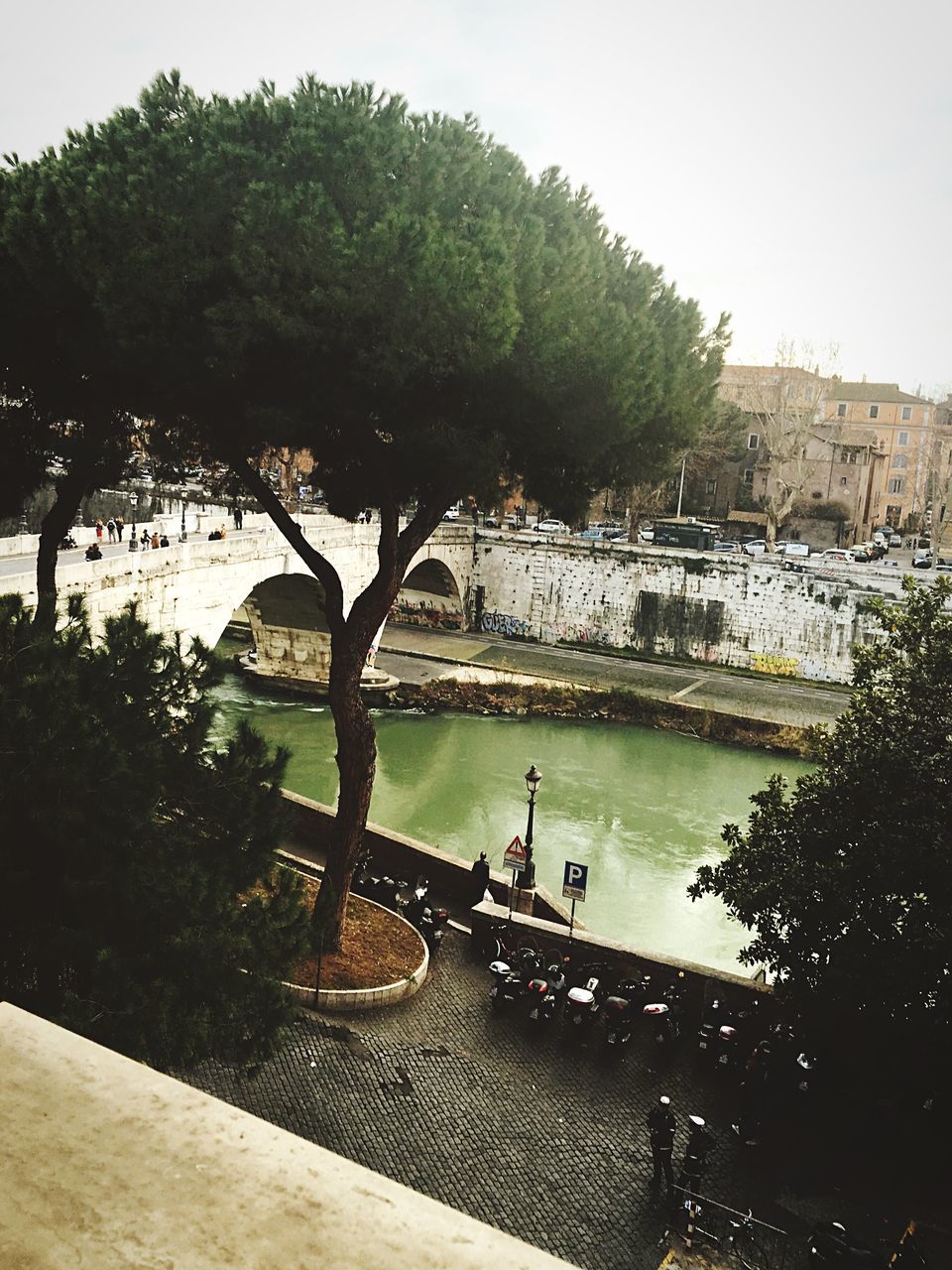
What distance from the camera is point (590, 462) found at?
361 inches

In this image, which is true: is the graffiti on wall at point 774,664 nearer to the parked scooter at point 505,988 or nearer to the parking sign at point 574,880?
the parking sign at point 574,880

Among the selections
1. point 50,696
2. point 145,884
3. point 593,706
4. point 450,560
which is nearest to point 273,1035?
point 145,884

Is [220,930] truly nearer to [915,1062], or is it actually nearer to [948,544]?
[915,1062]

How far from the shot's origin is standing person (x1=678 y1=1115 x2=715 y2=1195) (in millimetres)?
6426

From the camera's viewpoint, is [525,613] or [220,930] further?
[525,613]

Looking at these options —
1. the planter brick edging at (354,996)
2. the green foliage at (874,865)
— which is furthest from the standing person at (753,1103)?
the planter brick edging at (354,996)

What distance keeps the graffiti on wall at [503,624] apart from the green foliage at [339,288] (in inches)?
865

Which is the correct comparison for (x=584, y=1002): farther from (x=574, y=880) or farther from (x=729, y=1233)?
(x=729, y=1233)

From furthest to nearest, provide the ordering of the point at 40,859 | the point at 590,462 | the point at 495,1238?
the point at 590,462 < the point at 40,859 < the point at 495,1238

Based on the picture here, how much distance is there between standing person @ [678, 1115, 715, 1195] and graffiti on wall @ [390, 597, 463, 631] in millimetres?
25221

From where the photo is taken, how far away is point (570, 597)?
30.3 m

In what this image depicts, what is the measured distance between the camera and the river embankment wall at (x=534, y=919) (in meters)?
9.18

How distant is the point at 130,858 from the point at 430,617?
86.5 feet

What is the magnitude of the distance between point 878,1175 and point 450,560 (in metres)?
24.3
